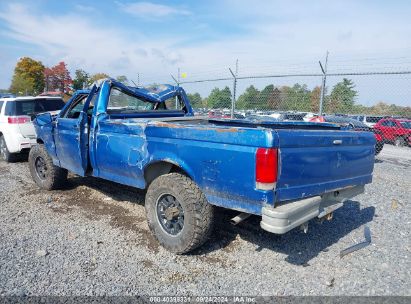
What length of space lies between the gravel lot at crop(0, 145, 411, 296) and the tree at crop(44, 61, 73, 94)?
176 ft

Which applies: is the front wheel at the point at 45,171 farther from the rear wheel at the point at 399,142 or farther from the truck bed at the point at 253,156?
the rear wheel at the point at 399,142

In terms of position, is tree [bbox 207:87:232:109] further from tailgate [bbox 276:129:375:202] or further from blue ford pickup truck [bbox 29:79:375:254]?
tailgate [bbox 276:129:375:202]

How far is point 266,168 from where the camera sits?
297cm

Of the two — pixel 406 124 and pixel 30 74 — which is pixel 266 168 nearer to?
pixel 406 124

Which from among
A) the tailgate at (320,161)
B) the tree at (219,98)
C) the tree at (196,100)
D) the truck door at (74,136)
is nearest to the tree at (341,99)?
the tree at (219,98)

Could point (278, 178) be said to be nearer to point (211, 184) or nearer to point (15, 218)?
point (211, 184)

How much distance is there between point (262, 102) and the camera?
437 inches

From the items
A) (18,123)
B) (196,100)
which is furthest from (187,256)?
(196,100)

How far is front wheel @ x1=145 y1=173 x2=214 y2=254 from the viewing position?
3.52 meters

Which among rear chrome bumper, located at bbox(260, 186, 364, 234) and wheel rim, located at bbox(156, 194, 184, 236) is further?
wheel rim, located at bbox(156, 194, 184, 236)

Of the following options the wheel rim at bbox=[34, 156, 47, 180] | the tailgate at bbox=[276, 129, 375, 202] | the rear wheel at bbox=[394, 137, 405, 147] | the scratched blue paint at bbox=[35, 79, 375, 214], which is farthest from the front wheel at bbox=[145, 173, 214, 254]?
the rear wheel at bbox=[394, 137, 405, 147]

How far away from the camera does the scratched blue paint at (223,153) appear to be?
3082 mm

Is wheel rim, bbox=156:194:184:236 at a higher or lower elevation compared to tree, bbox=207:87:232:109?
lower

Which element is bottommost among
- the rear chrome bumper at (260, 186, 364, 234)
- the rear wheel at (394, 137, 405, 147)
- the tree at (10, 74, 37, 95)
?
the rear wheel at (394, 137, 405, 147)
